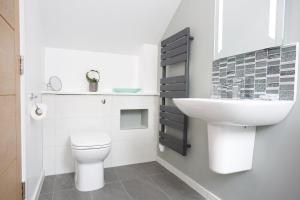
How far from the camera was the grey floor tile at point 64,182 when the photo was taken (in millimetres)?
1771

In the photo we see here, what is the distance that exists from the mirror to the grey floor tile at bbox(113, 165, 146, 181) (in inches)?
57.8

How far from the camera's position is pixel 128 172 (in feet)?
7.00

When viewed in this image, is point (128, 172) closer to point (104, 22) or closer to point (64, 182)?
point (64, 182)

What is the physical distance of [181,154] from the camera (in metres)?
1.87

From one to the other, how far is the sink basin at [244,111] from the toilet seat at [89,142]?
958 mm

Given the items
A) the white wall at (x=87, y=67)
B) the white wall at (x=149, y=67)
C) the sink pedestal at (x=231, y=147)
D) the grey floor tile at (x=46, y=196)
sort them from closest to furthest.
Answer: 1. the sink pedestal at (x=231, y=147)
2. the grey floor tile at (x=46, y=196)
3. the white wall at (x=87, y=67)
4. the white wall at (x=149, y=67)

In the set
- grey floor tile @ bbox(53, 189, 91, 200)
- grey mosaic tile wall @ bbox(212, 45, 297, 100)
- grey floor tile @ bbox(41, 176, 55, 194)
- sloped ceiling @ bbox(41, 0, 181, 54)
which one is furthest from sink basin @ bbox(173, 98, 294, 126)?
grey floor tile @ bbox(41, 176, 55, 194)

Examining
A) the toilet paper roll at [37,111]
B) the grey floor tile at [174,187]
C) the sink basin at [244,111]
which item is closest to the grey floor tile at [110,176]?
the grey floor tile at [174,187]

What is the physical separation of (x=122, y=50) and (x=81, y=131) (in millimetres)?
1164

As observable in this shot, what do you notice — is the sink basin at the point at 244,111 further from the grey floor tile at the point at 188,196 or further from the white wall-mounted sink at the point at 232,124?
the grey floor tile at the point at 188,196

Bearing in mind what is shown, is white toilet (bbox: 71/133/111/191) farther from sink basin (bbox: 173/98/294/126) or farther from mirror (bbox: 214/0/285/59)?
mirror (bbox: 214/0/285/59)

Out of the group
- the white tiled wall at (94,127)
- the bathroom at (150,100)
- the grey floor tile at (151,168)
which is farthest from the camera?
the grey floor tile at (151,168)

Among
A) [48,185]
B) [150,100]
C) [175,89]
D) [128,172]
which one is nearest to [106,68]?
[150,100]

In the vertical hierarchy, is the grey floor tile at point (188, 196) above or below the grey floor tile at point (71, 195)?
below
